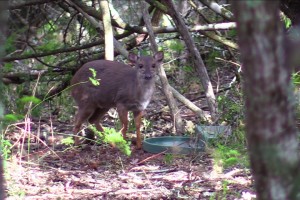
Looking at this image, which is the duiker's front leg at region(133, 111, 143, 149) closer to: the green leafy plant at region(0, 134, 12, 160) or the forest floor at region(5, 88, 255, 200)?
the forest floor at region(5, 88, 255, 200)

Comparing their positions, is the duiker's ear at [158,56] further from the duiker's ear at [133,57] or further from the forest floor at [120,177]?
the forest floor at [120,177]

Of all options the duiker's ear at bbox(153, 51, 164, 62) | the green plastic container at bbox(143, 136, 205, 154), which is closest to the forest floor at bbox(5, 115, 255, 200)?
the green plastic container at bbox(143, 136, 205, 154)

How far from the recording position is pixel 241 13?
7.41ft

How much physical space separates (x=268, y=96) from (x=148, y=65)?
6.96m

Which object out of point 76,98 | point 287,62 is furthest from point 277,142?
point 76,98

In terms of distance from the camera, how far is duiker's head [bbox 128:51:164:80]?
9.09 m

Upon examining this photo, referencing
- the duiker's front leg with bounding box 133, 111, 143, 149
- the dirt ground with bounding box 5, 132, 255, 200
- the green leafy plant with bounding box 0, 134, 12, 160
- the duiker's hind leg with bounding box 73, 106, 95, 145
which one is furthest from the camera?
the duiker's hind leg with bounding box 73, 106, 95, 145

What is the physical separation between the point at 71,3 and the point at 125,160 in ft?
11.8

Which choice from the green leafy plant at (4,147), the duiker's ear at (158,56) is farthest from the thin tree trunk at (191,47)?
the green leafy plant at (4,147)

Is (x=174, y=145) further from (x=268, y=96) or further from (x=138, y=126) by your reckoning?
(x=268, y=96)

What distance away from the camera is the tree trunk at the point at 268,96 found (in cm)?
225

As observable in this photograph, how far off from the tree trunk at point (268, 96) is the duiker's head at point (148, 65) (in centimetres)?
676

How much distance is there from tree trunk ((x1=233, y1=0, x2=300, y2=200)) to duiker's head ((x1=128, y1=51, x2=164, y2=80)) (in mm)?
6761

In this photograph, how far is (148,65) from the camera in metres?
9.21
